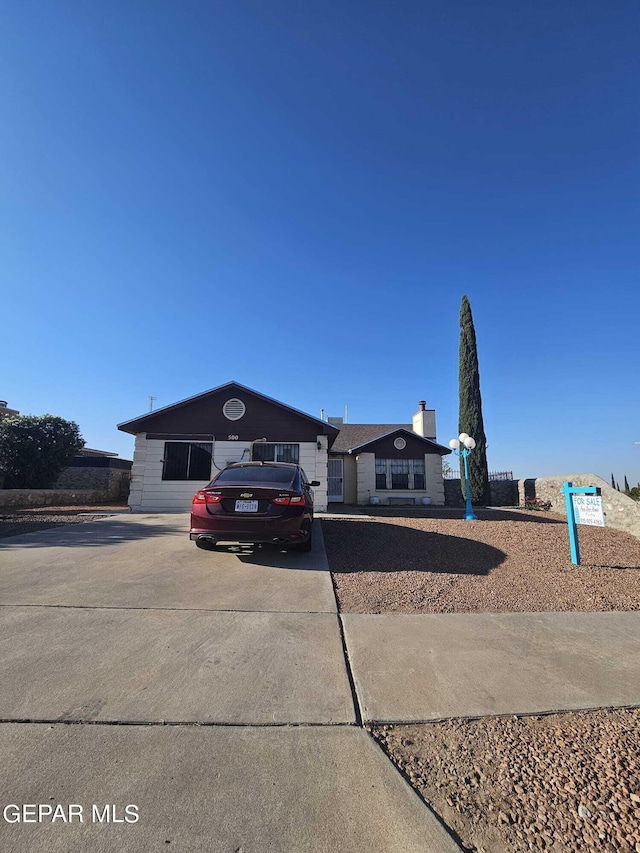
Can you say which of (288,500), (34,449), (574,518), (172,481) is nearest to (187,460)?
(172,481)

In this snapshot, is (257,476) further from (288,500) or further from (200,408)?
(200,408)

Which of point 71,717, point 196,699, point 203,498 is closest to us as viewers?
point 71,717

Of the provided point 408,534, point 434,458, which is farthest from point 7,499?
point 434,458

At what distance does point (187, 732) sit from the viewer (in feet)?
6.81

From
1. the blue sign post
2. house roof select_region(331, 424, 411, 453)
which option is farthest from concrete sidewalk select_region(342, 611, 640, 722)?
house roof select_region(331, 424, 411, 453)

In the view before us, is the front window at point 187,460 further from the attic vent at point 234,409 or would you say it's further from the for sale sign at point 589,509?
the for sale sign at point 589,509

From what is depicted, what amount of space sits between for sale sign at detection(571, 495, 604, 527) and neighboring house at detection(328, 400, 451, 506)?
1350cm

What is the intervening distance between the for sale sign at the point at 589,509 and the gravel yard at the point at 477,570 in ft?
2.23

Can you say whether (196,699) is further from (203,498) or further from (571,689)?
(203,498)

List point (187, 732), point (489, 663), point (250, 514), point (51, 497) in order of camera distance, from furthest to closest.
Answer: point (51, 497) < point (250, 514) < point (489, 663) < point (187, 732)

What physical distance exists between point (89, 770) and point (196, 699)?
2.14 feet

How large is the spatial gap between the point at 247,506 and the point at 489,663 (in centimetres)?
347

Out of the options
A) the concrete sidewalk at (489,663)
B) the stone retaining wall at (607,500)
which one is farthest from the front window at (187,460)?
the concrete sidewalk at (489,663)

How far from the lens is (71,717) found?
2.17 m
